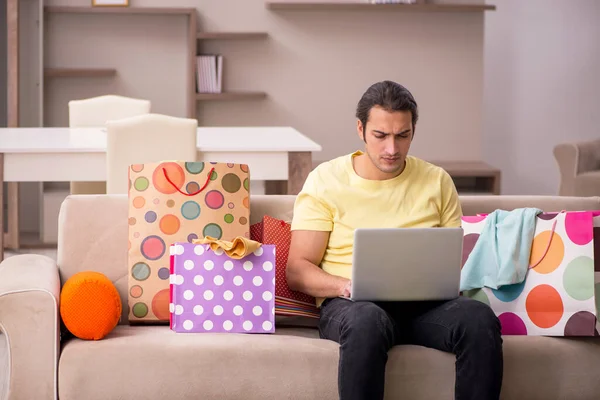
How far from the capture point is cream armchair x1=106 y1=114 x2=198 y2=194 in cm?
403

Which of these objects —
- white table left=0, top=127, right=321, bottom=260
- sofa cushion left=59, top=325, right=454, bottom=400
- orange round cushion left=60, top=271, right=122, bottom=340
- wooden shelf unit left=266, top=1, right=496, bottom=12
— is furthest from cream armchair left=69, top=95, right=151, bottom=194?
sofa cushion left=59, top=325, right=454, bottom=400

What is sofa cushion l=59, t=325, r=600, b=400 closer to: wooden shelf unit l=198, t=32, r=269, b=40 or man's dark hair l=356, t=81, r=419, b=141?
man's dark hair l=356, t=81, r=419, b=141

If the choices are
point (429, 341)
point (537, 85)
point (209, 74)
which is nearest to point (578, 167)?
point (537, 85)

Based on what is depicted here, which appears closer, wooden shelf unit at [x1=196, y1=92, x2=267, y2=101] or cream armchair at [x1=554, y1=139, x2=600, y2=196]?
cream armchair at [x1=554, y1=139, x2=600, y2=196]

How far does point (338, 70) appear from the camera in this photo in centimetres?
661

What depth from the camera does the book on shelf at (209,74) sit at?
20.8 feet

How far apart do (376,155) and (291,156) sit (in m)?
1.82

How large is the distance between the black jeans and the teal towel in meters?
0.18

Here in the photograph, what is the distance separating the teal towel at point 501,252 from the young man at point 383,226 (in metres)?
0.11

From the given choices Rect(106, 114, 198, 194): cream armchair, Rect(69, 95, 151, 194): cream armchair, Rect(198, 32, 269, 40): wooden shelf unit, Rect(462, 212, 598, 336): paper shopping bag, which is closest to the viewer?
Rect(462, 212, 598, 336): paper shopping bag

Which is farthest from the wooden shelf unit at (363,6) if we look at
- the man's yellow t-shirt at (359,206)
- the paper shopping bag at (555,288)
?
the paper shopping bag at (555,288)

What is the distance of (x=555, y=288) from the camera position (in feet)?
8.39

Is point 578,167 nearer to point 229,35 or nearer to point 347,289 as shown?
point 229,35

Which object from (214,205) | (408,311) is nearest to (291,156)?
(214,205)
